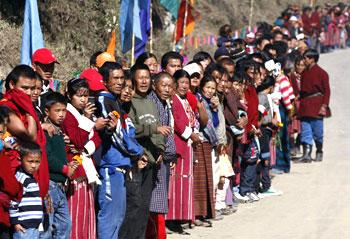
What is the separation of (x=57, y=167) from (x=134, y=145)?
4.53 ft

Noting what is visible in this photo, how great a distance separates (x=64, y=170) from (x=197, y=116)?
365 cm

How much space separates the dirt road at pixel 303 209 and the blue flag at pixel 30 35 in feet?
8.71

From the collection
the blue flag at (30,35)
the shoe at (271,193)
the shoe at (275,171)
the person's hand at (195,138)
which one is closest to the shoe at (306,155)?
the shoe at (275,171)

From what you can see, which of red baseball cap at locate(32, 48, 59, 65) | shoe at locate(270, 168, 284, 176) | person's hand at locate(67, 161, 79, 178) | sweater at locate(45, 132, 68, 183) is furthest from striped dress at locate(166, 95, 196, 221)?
shoe at locate(270, 168, 284, 176)

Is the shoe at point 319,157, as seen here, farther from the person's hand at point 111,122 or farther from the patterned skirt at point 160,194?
the person's hand at point 111,122

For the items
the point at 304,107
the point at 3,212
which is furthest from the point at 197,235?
the point at 304,107

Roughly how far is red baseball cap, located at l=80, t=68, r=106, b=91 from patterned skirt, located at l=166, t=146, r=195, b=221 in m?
2.10

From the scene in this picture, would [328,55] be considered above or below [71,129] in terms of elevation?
above

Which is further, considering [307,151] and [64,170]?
[307,151]

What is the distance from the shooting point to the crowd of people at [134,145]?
8.02 m

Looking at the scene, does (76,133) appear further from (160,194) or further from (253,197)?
(253,197)

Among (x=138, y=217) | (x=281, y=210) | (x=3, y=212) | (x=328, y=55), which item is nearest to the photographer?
(x=3, y=212)

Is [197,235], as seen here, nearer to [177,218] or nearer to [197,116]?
[177,218]

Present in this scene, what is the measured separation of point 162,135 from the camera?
1046 centimetres
